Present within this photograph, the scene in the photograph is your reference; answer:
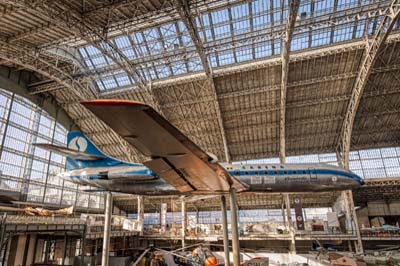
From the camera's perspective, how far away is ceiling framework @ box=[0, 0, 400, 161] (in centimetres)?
2128

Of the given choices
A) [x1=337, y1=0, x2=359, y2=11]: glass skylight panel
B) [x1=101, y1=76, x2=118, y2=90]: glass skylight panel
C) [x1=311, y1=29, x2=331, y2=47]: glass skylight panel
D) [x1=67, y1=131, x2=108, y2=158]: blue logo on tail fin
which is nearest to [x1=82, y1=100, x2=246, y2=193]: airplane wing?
[x1=67, y1=131, x2=108, y2=158]: blue logo on tail fin

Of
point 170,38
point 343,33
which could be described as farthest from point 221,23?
point 343,33

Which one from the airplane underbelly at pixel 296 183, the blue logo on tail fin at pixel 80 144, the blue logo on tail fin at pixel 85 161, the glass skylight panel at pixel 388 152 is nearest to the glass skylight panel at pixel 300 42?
the airplane underbelly at pixel 296 183

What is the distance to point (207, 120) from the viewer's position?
35500mm

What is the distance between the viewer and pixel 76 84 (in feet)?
102

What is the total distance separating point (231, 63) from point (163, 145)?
75.0 feet

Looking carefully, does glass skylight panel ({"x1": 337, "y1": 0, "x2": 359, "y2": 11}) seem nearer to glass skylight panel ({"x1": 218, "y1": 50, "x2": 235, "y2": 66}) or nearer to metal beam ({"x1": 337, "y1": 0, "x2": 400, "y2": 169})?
metal beam ({"x1": 337, "y1": 0, "x2": 400, "y2": 169})

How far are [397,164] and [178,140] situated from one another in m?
40.3

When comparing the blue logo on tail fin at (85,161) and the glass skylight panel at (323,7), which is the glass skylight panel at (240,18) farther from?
the blue logo on tail fin at (85,161)

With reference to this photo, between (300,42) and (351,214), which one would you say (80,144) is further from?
(351,214)

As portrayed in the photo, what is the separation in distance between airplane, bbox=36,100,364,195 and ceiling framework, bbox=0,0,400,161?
10736mm

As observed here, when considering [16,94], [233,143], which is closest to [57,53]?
[16,94]

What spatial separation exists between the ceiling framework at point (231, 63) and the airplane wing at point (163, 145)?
13.2 m

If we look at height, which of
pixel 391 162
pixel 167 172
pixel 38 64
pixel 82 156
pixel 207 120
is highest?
pixel 38 64
